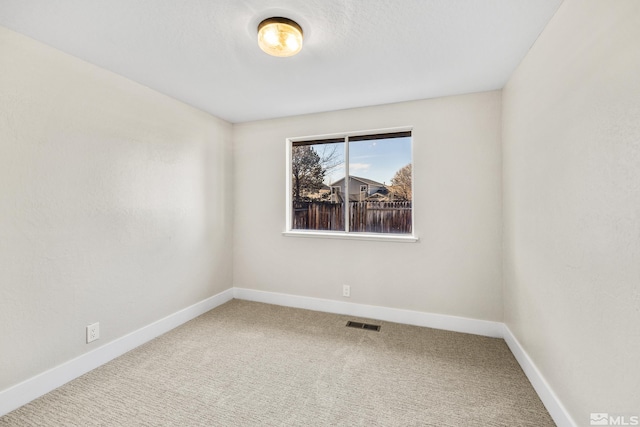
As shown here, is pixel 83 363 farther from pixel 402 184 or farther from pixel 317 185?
pixel 402 184

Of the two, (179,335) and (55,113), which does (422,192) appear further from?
(55,113)

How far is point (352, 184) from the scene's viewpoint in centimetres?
323

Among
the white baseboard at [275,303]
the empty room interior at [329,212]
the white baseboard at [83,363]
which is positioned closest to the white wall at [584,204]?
the empty room interior at [329,212]

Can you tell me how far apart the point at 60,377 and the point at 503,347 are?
3.46 m

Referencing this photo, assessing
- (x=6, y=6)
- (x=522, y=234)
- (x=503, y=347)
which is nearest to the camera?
(x=6, y=6)

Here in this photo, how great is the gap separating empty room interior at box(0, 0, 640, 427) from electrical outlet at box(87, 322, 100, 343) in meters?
0.04

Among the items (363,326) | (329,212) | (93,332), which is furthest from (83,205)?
(363,326)

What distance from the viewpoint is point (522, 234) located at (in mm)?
2072

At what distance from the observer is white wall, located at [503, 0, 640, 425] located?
1045mm

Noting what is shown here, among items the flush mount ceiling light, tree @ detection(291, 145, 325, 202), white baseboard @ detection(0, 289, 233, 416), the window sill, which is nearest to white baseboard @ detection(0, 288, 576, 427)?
white baseboard @ detection(0, 289, 233, 416)

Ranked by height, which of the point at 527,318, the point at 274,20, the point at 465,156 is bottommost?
the point at 527,318

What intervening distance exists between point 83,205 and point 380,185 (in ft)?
8.87

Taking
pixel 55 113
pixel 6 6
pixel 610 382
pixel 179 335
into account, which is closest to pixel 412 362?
pixel 610 382

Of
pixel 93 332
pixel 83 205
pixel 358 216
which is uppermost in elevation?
pixel 83 205
